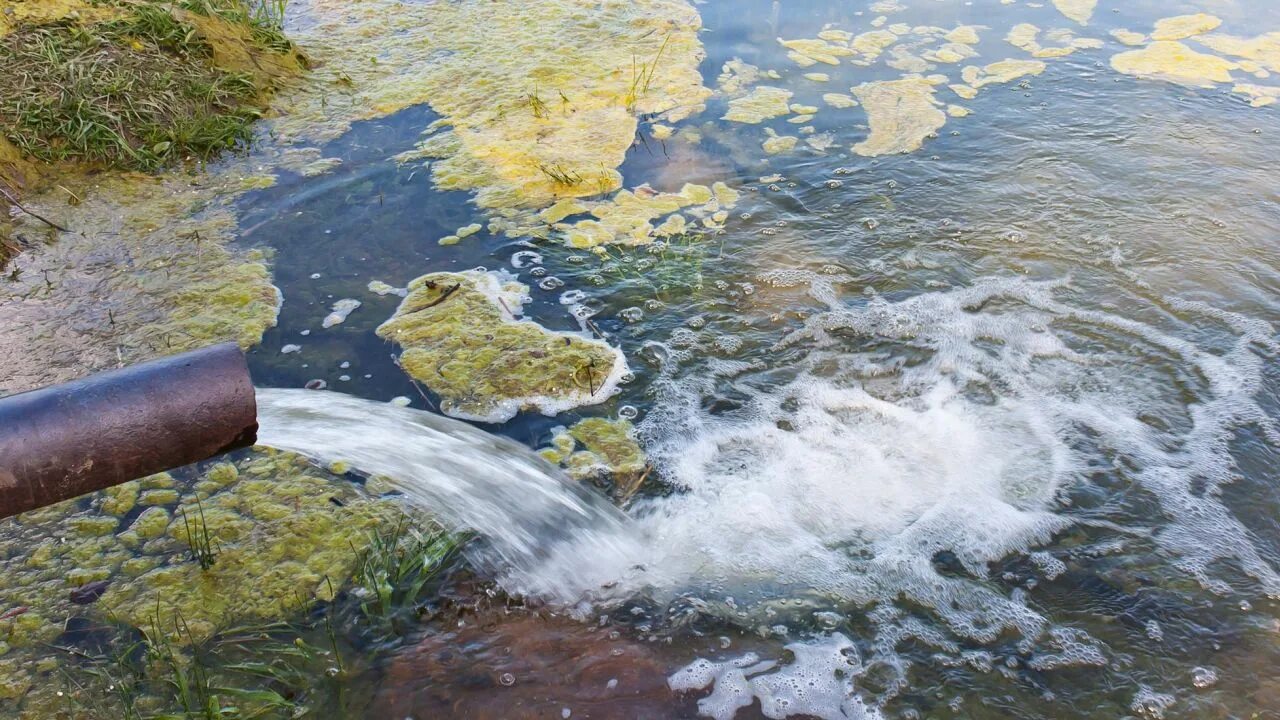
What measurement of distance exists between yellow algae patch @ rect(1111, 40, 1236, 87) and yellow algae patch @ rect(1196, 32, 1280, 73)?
183 mm

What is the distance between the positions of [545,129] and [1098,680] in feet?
11.5

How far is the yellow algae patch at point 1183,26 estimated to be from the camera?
5.41m

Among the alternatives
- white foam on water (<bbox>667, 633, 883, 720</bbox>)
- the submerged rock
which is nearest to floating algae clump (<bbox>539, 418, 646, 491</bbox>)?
white foam on water (<bbox>667, 633, 883, 720</bbox>)

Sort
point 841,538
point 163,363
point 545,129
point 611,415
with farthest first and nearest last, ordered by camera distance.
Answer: point 545,129, point 611,415, point 841,538, point 163,363

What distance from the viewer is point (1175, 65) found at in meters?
5.03

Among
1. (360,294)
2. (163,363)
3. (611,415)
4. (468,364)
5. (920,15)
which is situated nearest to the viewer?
(163,363)

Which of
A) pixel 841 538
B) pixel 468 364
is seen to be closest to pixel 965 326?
pixel 841 538

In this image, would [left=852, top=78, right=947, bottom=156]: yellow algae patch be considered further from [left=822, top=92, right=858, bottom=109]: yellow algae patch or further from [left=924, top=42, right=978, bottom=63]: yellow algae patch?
[left=924, top=42, right=978, bottom=63]: yellow algae patch

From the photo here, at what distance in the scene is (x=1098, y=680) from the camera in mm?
2037

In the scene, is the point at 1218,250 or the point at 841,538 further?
the point at 1218,250

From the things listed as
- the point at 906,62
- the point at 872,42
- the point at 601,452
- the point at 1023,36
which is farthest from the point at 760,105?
the point at 601,452

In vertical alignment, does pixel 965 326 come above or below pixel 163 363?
below

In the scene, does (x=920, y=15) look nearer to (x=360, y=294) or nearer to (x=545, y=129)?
(x=545, y=129)

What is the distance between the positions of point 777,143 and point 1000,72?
165 cm
